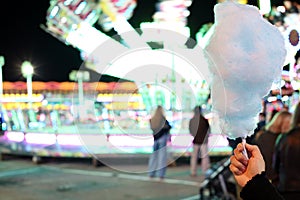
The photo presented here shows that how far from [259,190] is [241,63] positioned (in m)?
0.58

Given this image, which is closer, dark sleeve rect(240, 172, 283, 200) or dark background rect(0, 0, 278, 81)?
dark sleeve rect(240, 172, 283, 200)

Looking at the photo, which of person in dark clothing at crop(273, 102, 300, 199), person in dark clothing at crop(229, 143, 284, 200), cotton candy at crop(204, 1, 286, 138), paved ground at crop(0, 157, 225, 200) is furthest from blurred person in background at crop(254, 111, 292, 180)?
paved ground at crop(0, 157, 225, 200)

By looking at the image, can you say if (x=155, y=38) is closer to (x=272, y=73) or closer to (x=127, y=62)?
(x=127, y=62)

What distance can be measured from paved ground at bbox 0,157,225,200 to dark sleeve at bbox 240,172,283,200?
5.11 meters

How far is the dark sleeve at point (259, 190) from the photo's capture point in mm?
1533

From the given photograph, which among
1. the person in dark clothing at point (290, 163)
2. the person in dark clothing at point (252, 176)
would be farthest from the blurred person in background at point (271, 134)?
the person in dark clothing at point (252, 176)

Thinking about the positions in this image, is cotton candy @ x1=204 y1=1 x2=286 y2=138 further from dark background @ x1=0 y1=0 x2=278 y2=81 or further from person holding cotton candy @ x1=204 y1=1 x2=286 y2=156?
dark background @ x1=0 y1=0 x2=278 y2=81

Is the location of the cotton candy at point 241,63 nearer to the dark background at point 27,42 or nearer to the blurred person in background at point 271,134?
the blurred person in background at point 271,134

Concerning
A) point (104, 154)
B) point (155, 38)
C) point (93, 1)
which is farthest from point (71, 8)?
point (155, 38)

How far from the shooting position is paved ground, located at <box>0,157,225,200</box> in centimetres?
730

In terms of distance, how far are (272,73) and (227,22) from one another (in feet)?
0.98

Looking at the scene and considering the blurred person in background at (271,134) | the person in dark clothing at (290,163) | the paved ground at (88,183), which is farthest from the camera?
the paved ground at (88,183)

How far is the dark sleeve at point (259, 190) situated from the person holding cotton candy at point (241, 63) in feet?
1.01

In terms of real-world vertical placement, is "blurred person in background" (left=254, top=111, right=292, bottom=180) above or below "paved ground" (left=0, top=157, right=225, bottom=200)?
above
